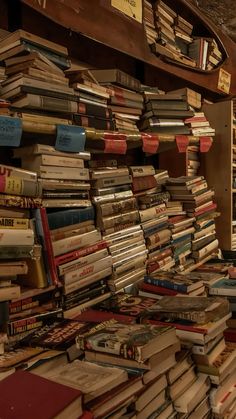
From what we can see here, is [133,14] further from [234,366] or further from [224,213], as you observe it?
[234,366]

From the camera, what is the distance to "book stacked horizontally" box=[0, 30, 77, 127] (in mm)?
1397

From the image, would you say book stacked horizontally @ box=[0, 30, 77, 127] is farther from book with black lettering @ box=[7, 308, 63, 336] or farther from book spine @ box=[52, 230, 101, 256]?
book with black lettering @ box=[7, 308, 63, 336]

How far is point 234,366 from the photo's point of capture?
5.21ft

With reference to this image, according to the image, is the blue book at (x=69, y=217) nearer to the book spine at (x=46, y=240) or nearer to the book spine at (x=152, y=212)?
the book spine at (x=46, y=240)

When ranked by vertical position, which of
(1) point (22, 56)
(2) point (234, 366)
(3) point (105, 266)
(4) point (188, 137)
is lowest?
(2) point (234, 366)

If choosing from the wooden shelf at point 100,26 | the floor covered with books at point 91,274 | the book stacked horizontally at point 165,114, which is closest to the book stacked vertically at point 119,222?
the floor covered with books at point 91,274

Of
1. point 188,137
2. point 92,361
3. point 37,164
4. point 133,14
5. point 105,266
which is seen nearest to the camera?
point 92,361

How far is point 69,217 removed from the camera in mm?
1572

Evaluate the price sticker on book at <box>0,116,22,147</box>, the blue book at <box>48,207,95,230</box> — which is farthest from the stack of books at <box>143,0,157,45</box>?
the price sticker on book at <box>0,116,22,147</box>

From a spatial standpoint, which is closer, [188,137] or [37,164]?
[37,164]

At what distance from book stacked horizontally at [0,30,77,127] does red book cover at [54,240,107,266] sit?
1.67 feet

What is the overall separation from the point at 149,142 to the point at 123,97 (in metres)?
0.26

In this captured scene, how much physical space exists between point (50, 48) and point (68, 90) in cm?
20

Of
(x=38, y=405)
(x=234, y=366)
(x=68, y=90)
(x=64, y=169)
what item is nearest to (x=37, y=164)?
(x=64, y=169)
